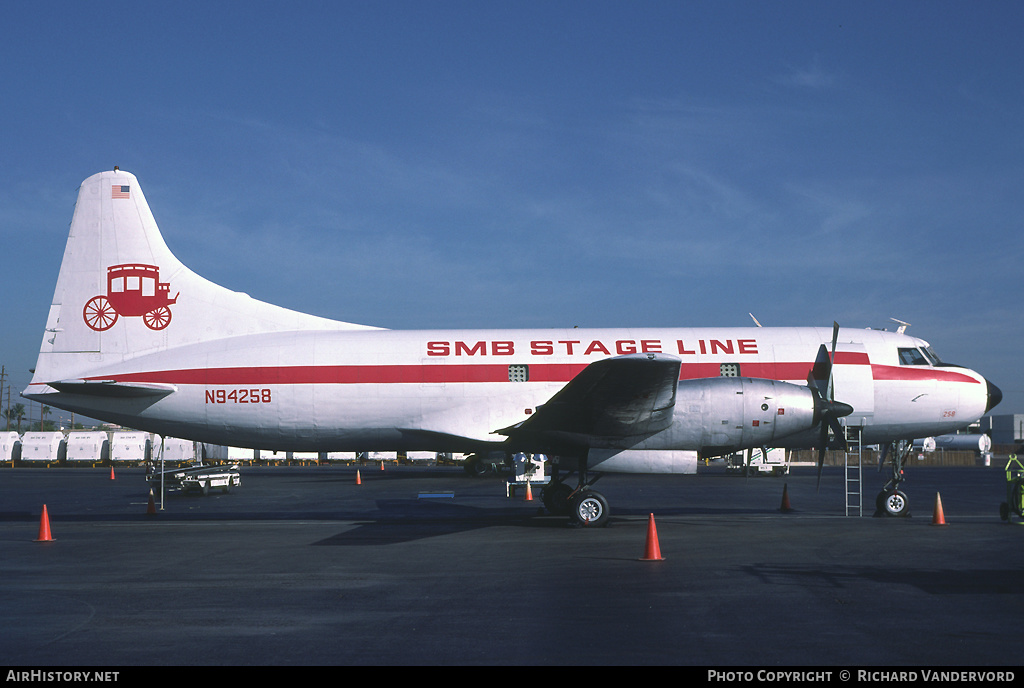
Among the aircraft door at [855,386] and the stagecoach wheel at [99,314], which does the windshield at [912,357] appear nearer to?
the aircraft door at [855,386]

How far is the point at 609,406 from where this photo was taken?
52.8ft

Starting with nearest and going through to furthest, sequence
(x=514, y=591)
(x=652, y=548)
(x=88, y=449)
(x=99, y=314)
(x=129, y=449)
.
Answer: (x=514, y=591)
(x=652, y=548)
(x=99, y=314)
(x=129, y=449)
(x=88, y=449)

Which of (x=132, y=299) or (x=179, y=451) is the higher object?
(x=132, y=299)

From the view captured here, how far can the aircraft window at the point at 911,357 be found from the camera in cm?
2012

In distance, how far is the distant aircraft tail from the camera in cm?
1939

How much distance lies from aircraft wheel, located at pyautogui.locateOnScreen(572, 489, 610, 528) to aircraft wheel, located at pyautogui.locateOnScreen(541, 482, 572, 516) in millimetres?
1964

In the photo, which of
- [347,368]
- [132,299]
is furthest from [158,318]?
[347,368]

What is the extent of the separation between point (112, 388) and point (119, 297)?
8.30 ft

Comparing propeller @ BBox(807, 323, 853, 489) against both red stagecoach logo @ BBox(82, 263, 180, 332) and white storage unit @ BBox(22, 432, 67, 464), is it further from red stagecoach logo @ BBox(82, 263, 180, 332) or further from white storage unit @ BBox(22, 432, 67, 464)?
white storage unit @ BBox(22, 432, 67, 464)

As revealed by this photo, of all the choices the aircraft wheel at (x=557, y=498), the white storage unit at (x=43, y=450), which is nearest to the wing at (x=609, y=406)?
the aircraft wheel at (x=557, y=498)

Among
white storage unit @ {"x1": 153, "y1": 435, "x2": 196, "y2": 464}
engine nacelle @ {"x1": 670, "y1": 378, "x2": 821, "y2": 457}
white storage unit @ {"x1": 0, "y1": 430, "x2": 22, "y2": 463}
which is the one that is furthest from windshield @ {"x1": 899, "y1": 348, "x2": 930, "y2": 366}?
white storage unit @ {"x1": 0, "y1": 430, "x2": 22, "y2": 463}

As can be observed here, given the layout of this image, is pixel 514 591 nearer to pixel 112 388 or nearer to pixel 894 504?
pixel 112 388

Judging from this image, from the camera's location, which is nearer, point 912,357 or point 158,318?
point 158,318
